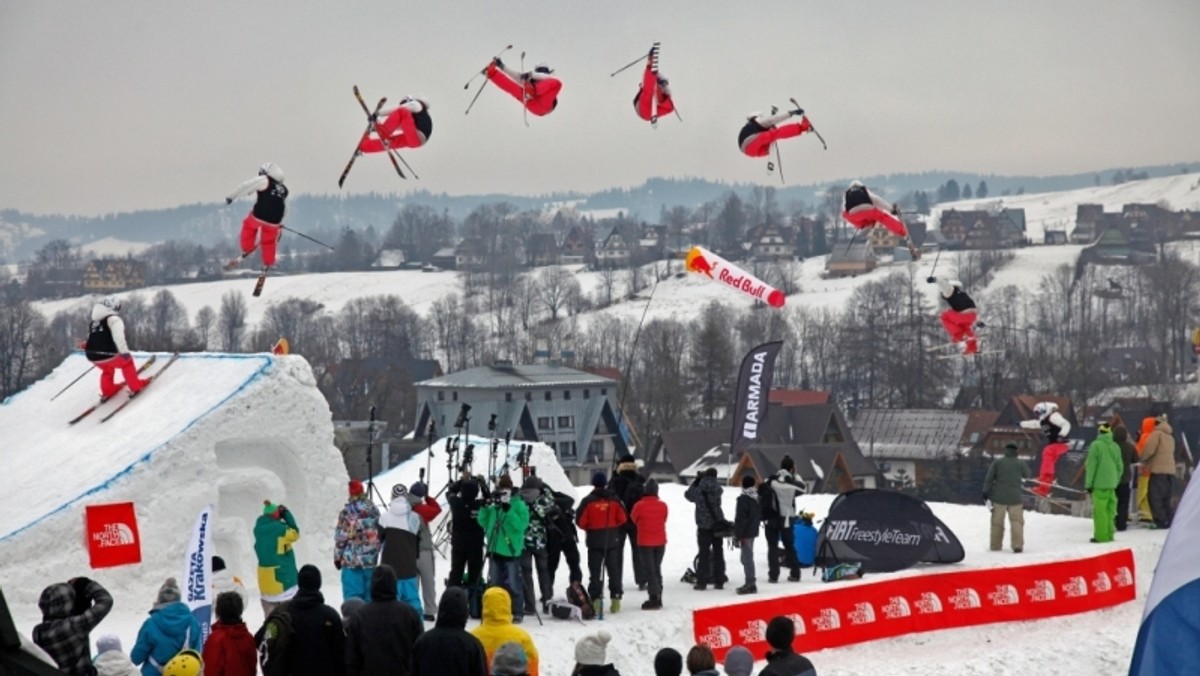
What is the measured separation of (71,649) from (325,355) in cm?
10589

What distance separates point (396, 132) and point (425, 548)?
17.2 ft

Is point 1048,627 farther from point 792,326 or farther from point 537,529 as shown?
point 792,326

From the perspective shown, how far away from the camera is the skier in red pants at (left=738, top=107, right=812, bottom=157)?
20.3 metres

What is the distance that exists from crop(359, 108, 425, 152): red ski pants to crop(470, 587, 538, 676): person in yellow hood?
8.73 meters

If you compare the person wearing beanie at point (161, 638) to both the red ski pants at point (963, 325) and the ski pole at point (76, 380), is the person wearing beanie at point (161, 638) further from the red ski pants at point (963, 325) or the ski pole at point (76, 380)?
the red ski pants at point (963, 325)

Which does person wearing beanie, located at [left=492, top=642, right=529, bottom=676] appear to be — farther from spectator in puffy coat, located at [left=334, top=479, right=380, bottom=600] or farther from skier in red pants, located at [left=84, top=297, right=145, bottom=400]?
skier in red pants, located at [left=84, top=297, right=145, bottom=400]

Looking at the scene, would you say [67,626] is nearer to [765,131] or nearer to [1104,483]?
[765,131]

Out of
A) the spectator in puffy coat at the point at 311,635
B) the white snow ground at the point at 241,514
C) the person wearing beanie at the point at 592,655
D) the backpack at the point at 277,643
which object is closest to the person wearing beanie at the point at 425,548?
the white snow ground at the point at 241,514

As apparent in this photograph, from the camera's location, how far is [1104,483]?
2017 centimetres

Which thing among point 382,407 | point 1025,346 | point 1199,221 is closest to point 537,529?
point 382,407

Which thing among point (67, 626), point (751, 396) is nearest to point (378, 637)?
point (67, 626)

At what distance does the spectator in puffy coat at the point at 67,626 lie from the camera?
30.6ft

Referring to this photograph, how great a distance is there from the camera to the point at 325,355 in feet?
374

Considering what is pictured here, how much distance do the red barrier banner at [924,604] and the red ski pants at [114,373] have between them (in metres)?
7.39
